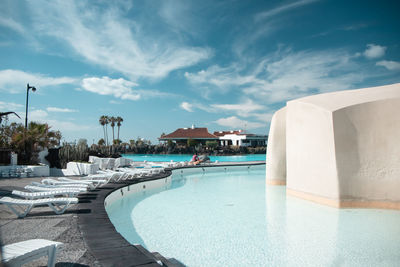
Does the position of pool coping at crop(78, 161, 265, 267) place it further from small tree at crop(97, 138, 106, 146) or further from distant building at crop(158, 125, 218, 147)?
small tree at crop(97, 138, 106, 146)

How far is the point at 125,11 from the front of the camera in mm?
12297

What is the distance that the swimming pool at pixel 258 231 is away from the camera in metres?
4.69

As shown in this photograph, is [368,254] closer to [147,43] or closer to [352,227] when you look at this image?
[352,227]

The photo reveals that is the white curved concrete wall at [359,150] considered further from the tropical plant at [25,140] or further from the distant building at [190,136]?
the distant building at [190,136]

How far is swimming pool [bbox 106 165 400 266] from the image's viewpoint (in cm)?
469

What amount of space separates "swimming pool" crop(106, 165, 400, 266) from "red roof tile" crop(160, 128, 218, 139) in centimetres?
3925

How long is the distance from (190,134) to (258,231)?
44094 mm

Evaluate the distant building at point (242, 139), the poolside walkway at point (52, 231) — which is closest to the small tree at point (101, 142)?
the distant building at point (242, 139)

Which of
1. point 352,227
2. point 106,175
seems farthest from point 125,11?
point 352,227

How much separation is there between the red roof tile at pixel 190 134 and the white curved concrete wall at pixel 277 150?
36173mm

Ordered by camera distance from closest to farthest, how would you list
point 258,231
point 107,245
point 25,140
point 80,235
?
1. point 107,245
2. point 80,235
3. point 258,231
4. point 25,140

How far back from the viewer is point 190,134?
164ft

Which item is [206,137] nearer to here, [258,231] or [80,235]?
[258,231]

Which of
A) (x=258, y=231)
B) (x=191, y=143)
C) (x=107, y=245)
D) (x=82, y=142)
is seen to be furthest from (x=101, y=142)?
(x=107, y=245)
